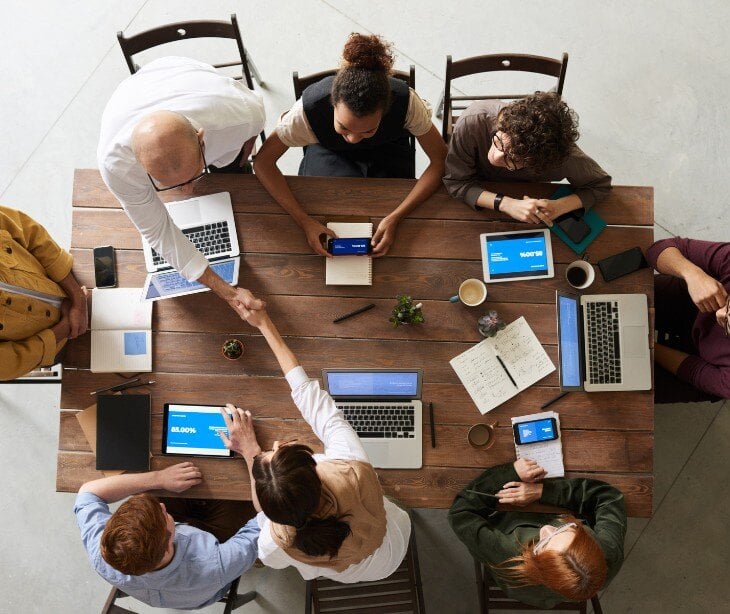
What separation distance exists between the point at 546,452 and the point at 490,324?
493mm

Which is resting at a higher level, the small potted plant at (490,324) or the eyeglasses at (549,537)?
the small potted plant at (490,324)

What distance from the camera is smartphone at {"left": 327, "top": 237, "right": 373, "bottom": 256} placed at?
7.06ft

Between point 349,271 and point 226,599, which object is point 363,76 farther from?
point 226,599

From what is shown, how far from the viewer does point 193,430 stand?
6.90ft

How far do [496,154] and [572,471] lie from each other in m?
1.15

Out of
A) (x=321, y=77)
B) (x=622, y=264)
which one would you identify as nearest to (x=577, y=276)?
(x=622, y=264)

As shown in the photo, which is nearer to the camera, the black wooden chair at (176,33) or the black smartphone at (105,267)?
the black smartphone at (105,267)

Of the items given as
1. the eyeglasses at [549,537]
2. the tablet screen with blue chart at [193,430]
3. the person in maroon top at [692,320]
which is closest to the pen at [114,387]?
the tablet screen with blue chart at [193,430]

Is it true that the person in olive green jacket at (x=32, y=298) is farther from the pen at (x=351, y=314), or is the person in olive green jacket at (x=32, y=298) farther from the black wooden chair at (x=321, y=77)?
the black wooden chair at (x=321, y=77)

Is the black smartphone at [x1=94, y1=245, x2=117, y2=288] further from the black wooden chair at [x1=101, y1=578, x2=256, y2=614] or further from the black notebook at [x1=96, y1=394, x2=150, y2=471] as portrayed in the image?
the black wooden chair at [x1=101, y1=578, x2=256, y2=614]

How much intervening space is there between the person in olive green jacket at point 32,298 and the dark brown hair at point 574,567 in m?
1.76

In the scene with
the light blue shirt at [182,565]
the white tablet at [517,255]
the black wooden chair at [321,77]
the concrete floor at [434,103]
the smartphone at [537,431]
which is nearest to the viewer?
the light blue shirt at [182,565]

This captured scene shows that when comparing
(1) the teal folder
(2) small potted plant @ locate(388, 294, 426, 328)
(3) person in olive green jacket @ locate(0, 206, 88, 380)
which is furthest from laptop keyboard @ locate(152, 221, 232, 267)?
(1) the teal folder

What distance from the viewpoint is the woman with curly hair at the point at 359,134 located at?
182 cm
